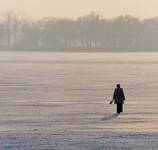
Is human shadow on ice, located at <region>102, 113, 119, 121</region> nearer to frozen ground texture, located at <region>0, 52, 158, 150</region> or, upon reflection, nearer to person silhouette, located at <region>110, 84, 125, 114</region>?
frozen ground texture, located at <region>0, 52, 158, 150</region>

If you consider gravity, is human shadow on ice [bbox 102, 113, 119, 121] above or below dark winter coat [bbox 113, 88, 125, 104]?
below

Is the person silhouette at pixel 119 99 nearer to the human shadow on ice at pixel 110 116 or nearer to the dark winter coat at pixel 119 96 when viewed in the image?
the dark winter coat at pixel 119 96

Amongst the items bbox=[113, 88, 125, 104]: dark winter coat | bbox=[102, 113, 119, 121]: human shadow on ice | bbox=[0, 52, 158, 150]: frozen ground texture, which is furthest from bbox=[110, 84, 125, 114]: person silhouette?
bbox=[102, 113, 119, 121]: human shadow on ice

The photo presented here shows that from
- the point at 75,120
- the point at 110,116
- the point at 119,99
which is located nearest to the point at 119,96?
the point at 119,99

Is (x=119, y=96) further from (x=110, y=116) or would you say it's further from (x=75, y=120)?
(x=75, y=120)

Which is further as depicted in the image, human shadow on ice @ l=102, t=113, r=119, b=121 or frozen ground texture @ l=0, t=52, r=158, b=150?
human shadow on ice @ l=102, t=113, r=119, b=121

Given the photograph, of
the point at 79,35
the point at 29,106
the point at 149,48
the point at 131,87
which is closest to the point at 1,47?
the point at 79,35

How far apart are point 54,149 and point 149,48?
17169 centimetres

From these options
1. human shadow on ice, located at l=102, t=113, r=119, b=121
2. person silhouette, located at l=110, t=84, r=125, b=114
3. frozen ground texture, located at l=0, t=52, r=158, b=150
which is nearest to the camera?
frozen ground texture, located at l=0, t=52, r=158, b=150

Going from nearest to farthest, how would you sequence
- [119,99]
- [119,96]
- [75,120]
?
[75,120] < [119,99] < [119,96]

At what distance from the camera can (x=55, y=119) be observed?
70.2 ft

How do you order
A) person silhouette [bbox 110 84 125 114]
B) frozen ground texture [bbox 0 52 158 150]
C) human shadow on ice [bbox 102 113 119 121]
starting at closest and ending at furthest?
frozen ground texture [bbox 0 52 158 150]
human shadow on ice [bbox 102 113 119 121]
person silhouette [bbox 110 84 125 114]

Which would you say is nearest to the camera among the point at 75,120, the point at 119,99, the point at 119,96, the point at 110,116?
the point at 75,120

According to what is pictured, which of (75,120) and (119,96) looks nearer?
(75,120)
